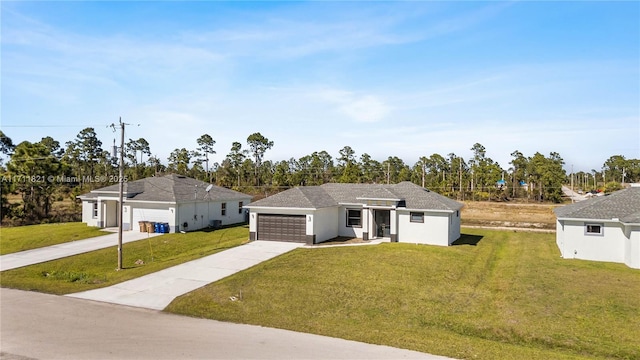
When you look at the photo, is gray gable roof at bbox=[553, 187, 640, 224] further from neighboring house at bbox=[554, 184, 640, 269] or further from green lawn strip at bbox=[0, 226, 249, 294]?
green lawn strip at bbox=[0, 226, 249, 294]

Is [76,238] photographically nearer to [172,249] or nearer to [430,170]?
[172,249]

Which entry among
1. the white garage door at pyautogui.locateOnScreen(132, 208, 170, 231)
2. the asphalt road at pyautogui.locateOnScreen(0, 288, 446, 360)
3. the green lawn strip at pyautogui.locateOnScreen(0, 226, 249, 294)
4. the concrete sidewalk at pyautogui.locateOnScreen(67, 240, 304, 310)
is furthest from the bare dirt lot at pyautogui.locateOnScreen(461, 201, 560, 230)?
the asphalt road at pyautogui.locateOnScreen(0, 288, 446, 360)

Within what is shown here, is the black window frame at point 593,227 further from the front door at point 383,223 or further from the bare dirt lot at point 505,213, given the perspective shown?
the bare dirt lot at point 505,213

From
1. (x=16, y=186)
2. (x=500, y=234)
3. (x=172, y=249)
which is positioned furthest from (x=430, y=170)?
(x=16, y=186)

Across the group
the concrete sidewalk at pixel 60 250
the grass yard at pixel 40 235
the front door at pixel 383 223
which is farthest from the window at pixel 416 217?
the grass yard at pixel 40 235

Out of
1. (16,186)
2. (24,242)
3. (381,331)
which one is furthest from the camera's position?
(16,186)

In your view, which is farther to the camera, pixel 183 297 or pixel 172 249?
pixel 172 249
